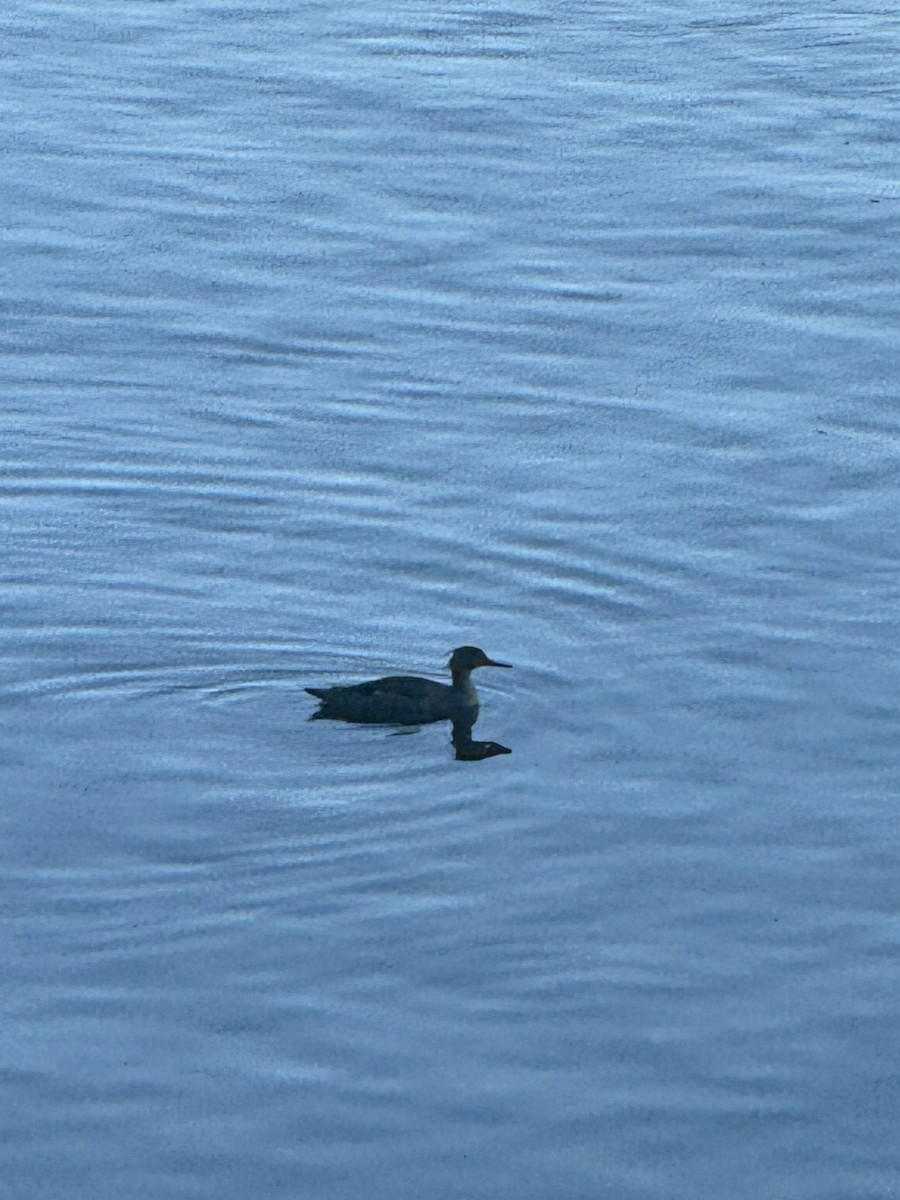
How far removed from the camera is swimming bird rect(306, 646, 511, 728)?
1266 centimetres

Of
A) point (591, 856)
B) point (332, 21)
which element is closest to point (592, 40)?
point (332, 21)

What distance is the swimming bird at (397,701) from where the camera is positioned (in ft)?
41.5

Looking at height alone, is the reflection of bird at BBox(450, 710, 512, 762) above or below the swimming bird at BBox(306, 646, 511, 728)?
below

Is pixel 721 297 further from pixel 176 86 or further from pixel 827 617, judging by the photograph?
pixel 176 86

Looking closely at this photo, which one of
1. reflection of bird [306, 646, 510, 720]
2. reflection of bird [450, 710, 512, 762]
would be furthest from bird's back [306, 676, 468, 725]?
reflection of bird [450, 710, 512, 762]

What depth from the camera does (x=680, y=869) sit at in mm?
11547

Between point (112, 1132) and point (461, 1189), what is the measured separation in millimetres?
1400

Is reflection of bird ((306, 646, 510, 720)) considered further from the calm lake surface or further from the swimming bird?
the calm lake surface

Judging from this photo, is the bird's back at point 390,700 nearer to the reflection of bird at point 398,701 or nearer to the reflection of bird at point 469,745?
the reflection of bird at point 398,701

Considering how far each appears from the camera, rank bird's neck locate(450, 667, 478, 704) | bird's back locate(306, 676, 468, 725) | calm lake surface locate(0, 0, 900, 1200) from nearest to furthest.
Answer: calm lake surface locate(0, 0, 900, 1200), bird's back locate(306, 676, 468, 725), bird's neck locate(450, 667, 478, 704)

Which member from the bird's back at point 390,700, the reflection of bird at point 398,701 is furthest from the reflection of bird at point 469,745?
the bird's back at point 390,700

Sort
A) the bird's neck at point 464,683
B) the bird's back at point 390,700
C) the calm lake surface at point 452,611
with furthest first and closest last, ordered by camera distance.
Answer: the bird's neck at point 464,683, the bird's back at point 390,700, the calm lake surface at point 452,611

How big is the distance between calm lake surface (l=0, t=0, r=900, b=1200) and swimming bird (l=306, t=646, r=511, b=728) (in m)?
0.13

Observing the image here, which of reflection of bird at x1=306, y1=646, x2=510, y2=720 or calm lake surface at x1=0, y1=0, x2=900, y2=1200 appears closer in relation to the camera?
calm lake surface at x1=0, y1=0, x2=900, y2=1200
